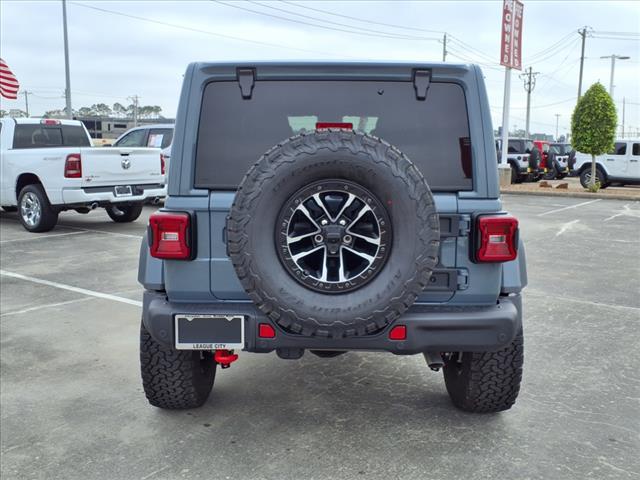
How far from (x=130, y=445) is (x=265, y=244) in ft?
4.53

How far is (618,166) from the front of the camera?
23.2m

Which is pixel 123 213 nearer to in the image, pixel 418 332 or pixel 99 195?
pixel 99 195

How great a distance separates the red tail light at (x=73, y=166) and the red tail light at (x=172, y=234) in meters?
7.99

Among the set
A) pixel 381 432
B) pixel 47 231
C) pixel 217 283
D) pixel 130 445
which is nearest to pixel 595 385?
pixel 381 432

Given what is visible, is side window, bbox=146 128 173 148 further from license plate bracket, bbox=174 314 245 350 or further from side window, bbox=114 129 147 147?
license plate bracket, bbox=174 314 245 350

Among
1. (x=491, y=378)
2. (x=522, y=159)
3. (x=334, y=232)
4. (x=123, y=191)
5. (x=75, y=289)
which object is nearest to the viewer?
(x=334, y=232)

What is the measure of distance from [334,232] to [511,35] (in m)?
22.9

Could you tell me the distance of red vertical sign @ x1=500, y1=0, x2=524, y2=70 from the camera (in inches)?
907

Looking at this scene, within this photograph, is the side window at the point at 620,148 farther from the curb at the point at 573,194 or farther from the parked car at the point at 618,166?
the curb at the point at 573,194

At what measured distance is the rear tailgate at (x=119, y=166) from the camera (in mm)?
10422

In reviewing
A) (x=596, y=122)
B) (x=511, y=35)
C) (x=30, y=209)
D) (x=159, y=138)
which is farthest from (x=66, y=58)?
(x=596, y=122)

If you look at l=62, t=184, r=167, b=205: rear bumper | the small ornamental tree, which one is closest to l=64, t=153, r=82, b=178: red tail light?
l=62, t=184, r=167, b=205: rear bumper

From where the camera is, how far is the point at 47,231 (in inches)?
436

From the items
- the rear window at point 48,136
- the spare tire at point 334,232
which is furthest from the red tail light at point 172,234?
the rear window at point 48,136
